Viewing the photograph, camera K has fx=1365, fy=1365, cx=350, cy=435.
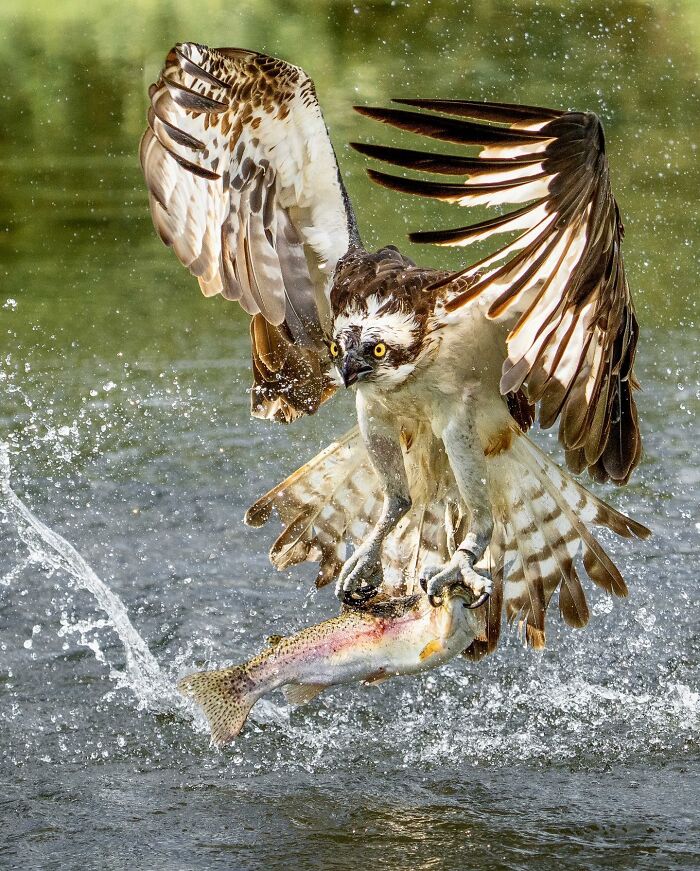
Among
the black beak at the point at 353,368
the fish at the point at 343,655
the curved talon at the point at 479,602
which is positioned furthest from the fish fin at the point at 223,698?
the black beak at the point at 353,368

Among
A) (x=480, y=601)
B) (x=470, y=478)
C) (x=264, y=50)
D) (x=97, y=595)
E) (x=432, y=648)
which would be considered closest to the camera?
(x=432, y=648)

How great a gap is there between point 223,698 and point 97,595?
1742 mm

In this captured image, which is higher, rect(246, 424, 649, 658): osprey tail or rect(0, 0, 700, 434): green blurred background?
rect(246, 424, 649, 658): osprey tail

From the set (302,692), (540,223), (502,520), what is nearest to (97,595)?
(302,692)

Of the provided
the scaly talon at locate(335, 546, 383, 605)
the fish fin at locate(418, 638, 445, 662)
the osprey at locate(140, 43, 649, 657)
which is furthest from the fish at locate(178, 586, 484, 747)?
the scaly talon at locate(335, 546, 383, 605)

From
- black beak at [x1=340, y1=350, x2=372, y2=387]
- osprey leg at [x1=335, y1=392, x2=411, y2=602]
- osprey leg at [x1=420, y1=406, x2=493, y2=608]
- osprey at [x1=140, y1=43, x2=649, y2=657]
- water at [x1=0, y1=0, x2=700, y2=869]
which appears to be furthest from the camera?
osprey leg at [x1=335, y1=392, x2=411, y2=602]

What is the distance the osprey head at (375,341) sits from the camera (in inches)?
165

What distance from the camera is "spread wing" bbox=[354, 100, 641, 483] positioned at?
3.72m

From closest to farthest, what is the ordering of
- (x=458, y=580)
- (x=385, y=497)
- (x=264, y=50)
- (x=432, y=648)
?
(x=432, y=648) → (x=458, y=580) → (x=385, y=497) → (x=264, y=50)

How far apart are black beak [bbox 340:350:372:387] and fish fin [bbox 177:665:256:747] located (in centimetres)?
93

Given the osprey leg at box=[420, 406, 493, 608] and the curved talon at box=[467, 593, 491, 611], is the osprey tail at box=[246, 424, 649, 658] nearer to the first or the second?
the osprey leg at box=[420, 406, 493, 608]

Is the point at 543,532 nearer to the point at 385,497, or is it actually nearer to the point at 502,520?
the point at 502,520

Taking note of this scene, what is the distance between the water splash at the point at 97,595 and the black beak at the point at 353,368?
174 centimetres

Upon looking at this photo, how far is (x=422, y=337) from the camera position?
4367mm
